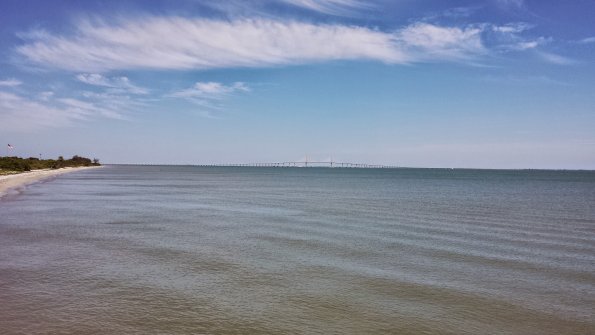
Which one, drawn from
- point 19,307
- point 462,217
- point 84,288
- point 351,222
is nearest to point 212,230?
point 351,222

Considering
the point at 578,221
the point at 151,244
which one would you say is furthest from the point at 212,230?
the point at 578,221

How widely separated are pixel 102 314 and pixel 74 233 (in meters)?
15.4

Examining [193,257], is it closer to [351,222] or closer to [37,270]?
[37,270]

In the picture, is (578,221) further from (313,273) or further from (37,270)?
(37,270)

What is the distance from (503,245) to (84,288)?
812 inches

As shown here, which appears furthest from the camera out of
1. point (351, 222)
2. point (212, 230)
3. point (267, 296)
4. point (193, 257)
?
point (351, 222)

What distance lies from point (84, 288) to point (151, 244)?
8118mm

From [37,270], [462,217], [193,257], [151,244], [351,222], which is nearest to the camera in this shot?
[37,270]

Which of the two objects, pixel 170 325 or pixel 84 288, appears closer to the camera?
pixel 170 325

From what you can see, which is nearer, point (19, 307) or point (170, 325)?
point (170, 325)

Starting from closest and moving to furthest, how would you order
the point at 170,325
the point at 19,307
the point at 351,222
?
the point at 170,325 < the point at 19,307 < the point at 351,222

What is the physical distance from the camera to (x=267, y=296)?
14.0m

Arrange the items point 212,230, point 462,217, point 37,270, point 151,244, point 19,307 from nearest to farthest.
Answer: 1. point 19,307
2. point 37,270
3. point 151,244
4. point 212,230
5. point 462,217

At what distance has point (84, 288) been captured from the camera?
→ 563 inches
